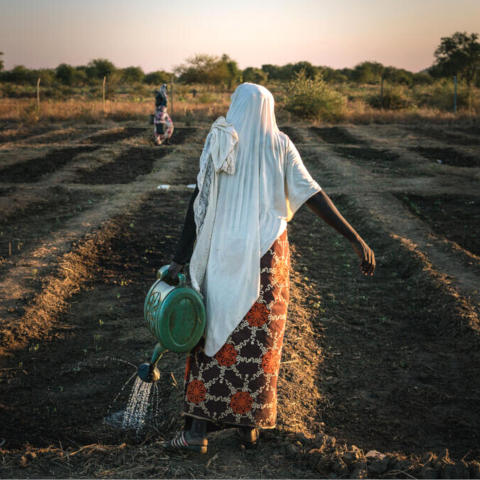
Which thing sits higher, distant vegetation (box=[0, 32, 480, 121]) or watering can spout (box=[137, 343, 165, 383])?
distant vegetation (box=[0, 32, 480, 121])

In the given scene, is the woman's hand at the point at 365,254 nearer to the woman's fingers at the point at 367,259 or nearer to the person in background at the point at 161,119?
the woman's fingers at the point at 367,259

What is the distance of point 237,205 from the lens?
260 centimetres

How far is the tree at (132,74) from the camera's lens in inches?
2276

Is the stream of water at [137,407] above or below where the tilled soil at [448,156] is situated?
below

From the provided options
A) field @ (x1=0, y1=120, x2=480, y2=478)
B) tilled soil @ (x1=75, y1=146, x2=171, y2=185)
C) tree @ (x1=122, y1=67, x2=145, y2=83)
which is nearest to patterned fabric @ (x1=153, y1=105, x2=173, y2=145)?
tilled soil @ (x1=75, y1=146, x2=171, y2=185)

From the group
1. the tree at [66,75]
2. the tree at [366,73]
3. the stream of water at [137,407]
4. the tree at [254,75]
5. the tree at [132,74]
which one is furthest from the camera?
the tree at [366,73]

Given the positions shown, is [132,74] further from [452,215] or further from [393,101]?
[452,215]

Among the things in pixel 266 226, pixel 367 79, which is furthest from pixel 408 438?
pixel 367 79

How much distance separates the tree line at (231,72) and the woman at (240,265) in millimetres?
39073

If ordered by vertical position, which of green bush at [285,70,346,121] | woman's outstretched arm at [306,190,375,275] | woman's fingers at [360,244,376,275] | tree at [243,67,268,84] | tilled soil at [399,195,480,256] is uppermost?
tree at [243,67,268,84]

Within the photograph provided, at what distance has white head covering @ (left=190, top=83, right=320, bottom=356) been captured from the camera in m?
2.57

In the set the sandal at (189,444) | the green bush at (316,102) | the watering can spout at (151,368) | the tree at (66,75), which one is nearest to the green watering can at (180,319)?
the watering can spout at (151,368)

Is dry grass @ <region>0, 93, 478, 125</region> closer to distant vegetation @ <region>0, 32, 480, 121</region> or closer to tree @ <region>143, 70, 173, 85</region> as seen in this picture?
distant vegetation @ <region>0, 32, 480, 121</region>

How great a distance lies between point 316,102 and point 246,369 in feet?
74.0
